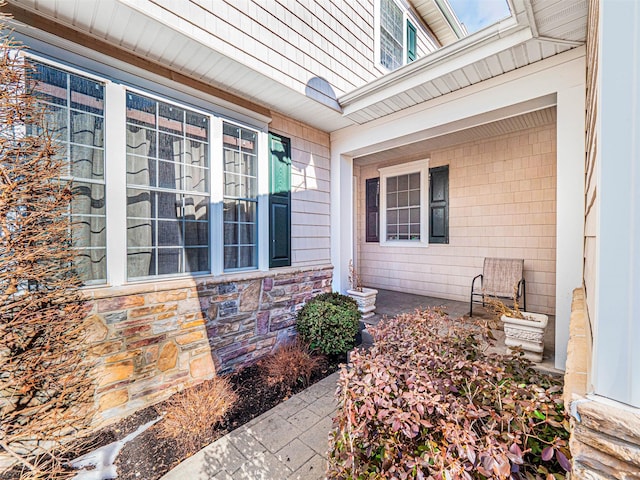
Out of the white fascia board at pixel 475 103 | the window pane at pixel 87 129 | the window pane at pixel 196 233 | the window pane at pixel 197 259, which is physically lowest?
the window pane at pixel 197 259

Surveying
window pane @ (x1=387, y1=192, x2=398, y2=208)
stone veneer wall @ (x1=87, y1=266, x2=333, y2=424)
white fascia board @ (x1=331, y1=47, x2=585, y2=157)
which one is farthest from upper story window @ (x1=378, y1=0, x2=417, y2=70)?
stone veneer wall @ (x1=87, y1=266, x2=333, y2=424)

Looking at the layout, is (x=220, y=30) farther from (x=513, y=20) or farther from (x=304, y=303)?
(x=304, y=303)

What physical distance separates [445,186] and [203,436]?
16.8 feet

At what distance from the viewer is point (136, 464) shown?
191cm

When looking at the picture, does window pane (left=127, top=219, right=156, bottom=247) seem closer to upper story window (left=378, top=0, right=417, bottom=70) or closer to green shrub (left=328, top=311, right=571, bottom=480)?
green shrub (left=328, top=311, right=571, bottom=480)

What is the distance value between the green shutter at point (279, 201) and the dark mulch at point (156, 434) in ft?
4.56

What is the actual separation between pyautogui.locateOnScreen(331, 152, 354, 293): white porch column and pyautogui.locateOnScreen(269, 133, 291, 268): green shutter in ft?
2.88

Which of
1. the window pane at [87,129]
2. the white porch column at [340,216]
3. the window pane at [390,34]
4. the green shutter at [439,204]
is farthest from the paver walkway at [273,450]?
the window pane at [390,34]

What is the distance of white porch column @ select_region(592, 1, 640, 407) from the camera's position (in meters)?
0.69

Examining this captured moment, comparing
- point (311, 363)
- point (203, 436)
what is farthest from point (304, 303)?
point (203, 436)

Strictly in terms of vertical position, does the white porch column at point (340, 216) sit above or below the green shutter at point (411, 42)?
below

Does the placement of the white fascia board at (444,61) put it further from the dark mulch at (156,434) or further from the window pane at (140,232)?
the dark mulch at (156,434)

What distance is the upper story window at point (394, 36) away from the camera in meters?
4.73

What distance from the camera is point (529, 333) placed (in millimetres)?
2781
